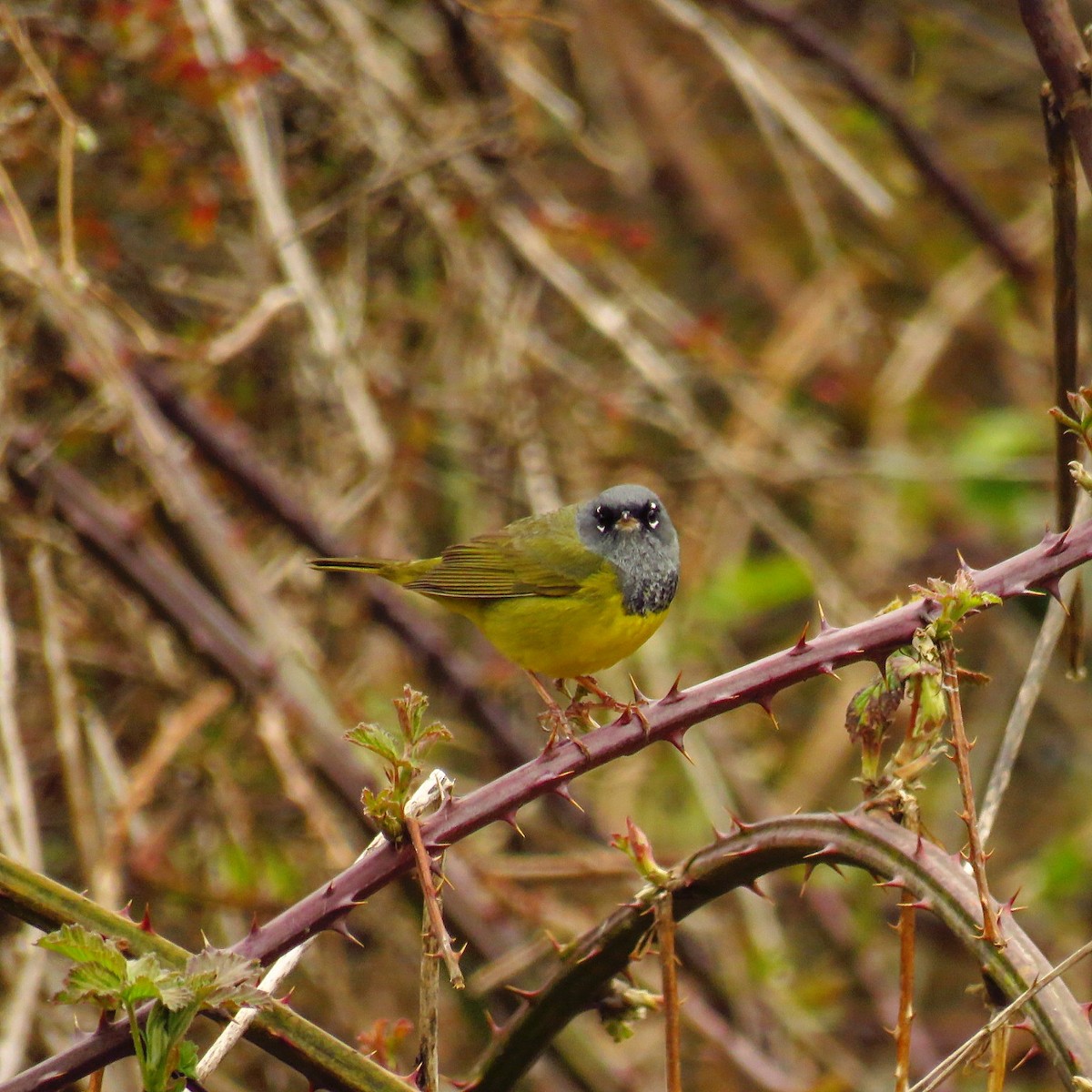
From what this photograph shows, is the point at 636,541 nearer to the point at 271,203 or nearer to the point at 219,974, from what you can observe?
the point at 271,203

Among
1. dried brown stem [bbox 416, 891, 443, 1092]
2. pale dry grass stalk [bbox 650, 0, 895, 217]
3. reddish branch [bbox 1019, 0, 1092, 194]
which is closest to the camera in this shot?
dried brown stem [bbox 416, 891, 443, 1092]

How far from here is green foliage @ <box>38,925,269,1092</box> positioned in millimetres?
1483

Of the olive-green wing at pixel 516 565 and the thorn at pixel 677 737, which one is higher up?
the thorn at pixel 677 737

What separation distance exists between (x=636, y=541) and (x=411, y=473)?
1.34 metres

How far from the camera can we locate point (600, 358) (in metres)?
5.52

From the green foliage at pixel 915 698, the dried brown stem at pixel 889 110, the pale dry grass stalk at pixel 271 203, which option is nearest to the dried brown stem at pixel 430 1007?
the green foliage at pixel 915 698

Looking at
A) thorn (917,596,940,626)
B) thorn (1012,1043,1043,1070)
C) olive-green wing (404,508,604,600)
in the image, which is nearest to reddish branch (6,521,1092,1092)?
thorn (917,596,940,626)

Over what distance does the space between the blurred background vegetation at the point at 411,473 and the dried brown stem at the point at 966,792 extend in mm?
1980

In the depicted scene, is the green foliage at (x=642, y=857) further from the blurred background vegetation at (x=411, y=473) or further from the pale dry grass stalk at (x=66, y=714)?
the pale dry grass stalk at (x=66, y=714)

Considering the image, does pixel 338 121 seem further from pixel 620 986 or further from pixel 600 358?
pixel 620 986

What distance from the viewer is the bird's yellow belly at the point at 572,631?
3854 millimetres

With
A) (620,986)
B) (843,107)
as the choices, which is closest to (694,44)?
(843,107)

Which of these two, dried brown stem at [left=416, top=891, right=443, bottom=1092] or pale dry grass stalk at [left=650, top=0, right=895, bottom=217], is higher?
pale dry grass stalk at [left=650, top=0, right=895, bottom=217]

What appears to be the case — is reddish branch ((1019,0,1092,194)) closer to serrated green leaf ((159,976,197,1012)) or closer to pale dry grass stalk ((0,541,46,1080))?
serrated green leaf ((159,976,197,1012))
